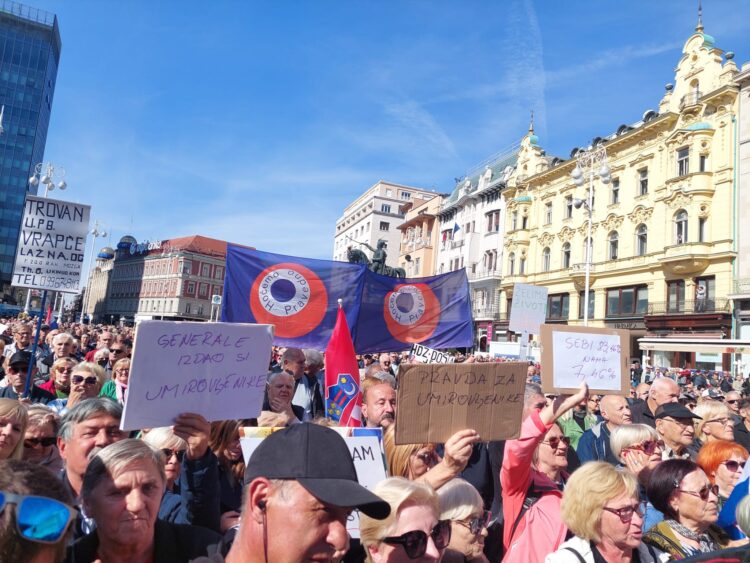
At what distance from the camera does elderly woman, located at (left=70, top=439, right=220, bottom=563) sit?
2.12 m

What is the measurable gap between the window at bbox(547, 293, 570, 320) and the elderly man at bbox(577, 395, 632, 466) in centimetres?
3498

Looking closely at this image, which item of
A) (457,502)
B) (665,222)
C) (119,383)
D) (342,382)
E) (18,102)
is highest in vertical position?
(18,102)

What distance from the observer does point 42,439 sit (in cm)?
343

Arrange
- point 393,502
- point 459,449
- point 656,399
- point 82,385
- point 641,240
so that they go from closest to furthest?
point 393,502
point 459,449
point 82,385
point 656,399
point 641,240

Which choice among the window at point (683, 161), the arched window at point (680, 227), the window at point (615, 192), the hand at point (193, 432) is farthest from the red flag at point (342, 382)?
the window at point (615, 192)

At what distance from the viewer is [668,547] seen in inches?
120

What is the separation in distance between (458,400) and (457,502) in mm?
521

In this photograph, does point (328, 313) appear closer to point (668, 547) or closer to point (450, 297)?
point (450, 297)

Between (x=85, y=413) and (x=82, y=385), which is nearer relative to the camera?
(x=85, y=413)

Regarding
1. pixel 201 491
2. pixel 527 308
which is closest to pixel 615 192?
pixel 527 308

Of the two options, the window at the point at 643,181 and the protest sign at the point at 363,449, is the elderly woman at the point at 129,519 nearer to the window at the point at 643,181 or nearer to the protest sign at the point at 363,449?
the protest sign at the point at 363,449

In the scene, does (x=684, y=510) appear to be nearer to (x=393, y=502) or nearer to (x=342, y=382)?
(x=393, y=502)

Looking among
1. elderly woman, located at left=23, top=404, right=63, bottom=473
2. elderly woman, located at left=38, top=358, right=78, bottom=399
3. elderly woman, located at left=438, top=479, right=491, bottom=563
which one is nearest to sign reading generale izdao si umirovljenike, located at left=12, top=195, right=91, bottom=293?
elderly woman, located at left=38, top=358, right=78, bottom=399

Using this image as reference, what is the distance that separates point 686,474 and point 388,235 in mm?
74993
